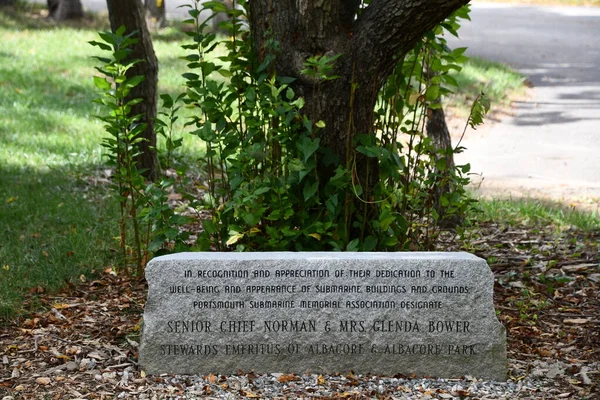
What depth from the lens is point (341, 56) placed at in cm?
506

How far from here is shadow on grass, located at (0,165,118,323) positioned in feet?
19.0

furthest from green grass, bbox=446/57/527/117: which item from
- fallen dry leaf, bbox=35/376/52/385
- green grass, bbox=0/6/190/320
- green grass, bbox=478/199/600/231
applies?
fallen dry leaf, bbox=35/376/52/385

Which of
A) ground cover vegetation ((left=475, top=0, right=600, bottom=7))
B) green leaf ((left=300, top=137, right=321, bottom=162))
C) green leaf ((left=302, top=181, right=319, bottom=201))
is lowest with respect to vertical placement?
green leaf ((left=302, top=181, right=319, bottom=201))

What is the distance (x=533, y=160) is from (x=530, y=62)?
26.8 ft

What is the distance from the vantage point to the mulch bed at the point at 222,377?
14.1 feet

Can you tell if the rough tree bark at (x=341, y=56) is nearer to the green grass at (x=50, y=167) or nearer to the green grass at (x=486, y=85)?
the green grass at (x=50, y=167)

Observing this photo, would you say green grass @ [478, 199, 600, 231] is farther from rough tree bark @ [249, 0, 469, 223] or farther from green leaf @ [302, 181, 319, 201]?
green leaf @ [302, 181, 319, 201]

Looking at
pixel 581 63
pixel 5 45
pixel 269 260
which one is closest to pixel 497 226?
pixel 269 260

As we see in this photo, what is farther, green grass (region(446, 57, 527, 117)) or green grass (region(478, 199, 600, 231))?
green grass (region(446, 57, 527, 117))

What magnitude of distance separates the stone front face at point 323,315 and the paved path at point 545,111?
4810 mm

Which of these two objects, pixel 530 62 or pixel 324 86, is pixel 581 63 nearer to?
pixel 530 62

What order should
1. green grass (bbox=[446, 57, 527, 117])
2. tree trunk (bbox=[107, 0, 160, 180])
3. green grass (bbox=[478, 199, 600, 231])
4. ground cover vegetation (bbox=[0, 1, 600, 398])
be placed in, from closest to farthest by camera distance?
1. ground cover vegetation (bbox=[0, 1, 600, 398])
2. tree trunk (bbox=[107, 0, 160, 180])
3. green grass (bbox=[478, 199, 600, 231])
4. green grass (bbox=[446, 57, 527, 117])

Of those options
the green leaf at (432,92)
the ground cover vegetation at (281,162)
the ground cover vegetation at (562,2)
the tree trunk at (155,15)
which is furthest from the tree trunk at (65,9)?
the ground cover vegetation at (562,2)

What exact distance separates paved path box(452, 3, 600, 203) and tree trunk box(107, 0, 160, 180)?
3660 millimetres
